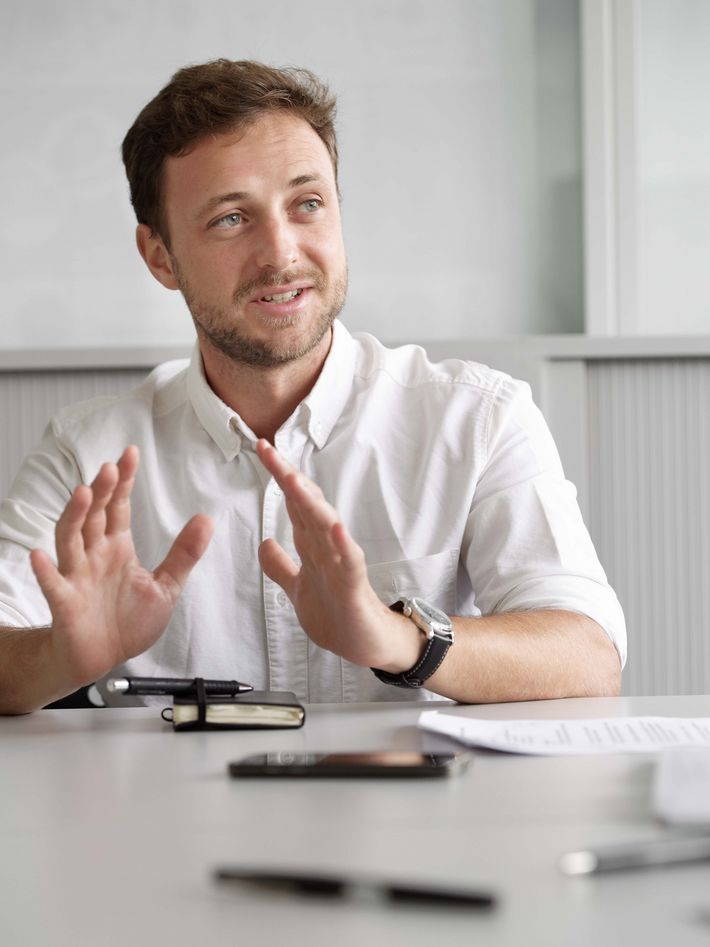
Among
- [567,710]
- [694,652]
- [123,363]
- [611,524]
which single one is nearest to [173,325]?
[123,363]

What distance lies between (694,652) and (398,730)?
1538mm

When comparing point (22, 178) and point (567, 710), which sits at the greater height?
point (22, 178)

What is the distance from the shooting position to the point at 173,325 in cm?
252

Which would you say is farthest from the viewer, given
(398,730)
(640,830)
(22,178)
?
(22,178)

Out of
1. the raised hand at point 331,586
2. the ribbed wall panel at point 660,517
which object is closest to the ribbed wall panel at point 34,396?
the ribbed wall panel at point 660,517

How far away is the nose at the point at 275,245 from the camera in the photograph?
5.22 ft

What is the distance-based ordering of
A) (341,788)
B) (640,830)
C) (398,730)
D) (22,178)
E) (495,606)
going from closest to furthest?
(640,830) < (341,788) < (398,730) < (495,606) < (22,178)

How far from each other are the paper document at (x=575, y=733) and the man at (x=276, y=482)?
0.57ft

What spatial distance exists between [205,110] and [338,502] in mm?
633

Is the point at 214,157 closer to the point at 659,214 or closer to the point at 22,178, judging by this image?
the point at 22,178

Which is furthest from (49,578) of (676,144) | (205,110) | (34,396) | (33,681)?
(676,144)

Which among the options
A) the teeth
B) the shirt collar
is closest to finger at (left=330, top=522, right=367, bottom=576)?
the shirt collar

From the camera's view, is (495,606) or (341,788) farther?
(495,606)

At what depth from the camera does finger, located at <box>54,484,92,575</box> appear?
41.9 inches
